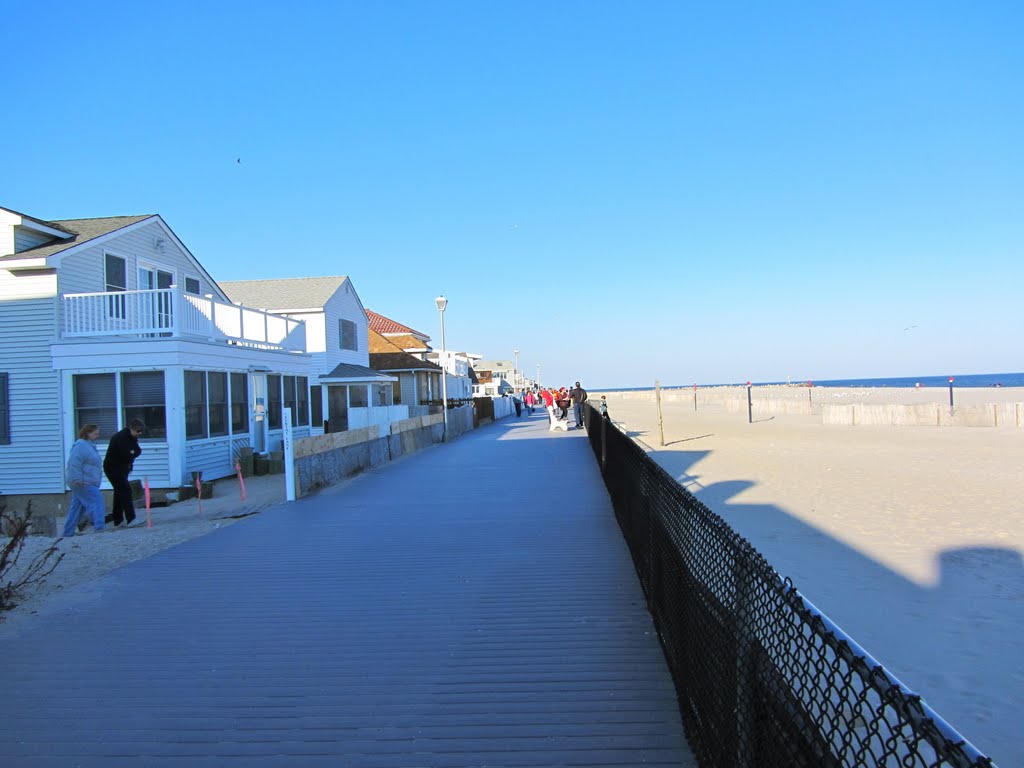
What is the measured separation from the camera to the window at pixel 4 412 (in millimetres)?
15344

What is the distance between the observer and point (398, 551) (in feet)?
25.2

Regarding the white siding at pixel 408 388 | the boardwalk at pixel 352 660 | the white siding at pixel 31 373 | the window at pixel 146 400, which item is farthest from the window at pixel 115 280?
the white siding at pixel 408 388

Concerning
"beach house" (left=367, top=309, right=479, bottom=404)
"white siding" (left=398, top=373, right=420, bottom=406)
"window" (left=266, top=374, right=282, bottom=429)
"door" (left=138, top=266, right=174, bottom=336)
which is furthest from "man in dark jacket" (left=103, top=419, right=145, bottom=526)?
"white siding" (left=398, top=373, right=420, bottom=406)

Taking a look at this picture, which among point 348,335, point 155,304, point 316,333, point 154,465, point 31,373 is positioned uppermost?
point 348,335

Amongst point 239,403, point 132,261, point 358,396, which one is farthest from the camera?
point 358,396

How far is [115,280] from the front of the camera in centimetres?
1722

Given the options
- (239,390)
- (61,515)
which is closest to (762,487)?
(239,390)

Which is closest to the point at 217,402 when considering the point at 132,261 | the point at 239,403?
the point at 239,403

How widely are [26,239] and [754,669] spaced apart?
1849 centimetres

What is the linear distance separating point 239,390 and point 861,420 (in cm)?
2384

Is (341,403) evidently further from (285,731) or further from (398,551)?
(285,731)

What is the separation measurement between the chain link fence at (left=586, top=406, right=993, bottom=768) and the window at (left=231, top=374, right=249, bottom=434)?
14.6m

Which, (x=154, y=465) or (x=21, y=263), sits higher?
(x=21, y=263)

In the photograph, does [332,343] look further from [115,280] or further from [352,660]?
[352,660]
